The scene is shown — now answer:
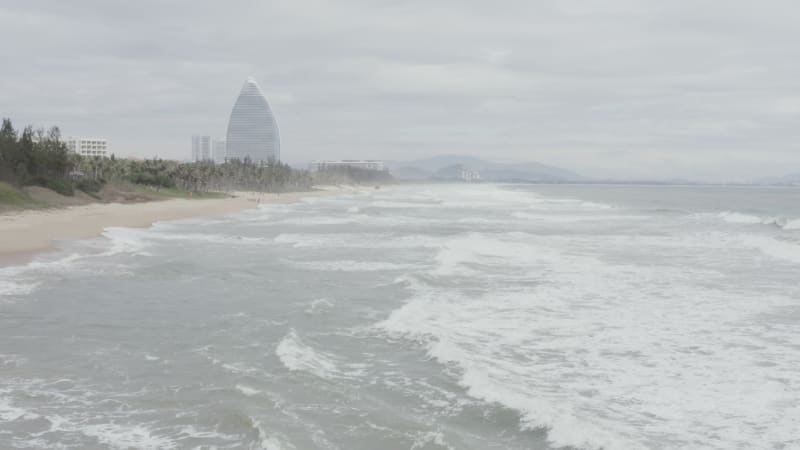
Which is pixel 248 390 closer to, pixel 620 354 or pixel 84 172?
pixel 620 354

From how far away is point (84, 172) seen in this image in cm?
7675

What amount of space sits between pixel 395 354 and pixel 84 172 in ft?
236

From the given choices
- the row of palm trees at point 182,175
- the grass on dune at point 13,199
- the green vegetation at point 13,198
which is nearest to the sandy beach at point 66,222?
the grass on dune at point 13,199

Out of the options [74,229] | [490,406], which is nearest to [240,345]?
[490,406]

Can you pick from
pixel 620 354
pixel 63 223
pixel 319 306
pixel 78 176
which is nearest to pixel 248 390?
pixel 620 354

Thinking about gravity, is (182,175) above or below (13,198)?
above

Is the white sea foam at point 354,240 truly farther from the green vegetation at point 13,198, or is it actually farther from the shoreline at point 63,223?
the green vegetation at point 13,198

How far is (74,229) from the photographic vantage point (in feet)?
123

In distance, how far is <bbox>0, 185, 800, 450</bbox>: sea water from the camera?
9.14 metres

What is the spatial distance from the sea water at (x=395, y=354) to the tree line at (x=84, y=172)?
3386 centimetres

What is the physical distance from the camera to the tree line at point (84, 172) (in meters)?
55.8

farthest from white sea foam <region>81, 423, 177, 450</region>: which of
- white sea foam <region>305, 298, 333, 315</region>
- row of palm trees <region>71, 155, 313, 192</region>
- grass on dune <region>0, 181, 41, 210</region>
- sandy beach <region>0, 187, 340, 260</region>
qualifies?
row of palm trees <region>71, 155, 313, 192</region>

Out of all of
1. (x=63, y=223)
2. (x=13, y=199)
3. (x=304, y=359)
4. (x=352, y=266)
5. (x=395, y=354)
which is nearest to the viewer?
(x=304, y=359)

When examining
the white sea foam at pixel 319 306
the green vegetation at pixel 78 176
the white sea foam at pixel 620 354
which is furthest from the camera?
the green vegetation at pixel 78 176
